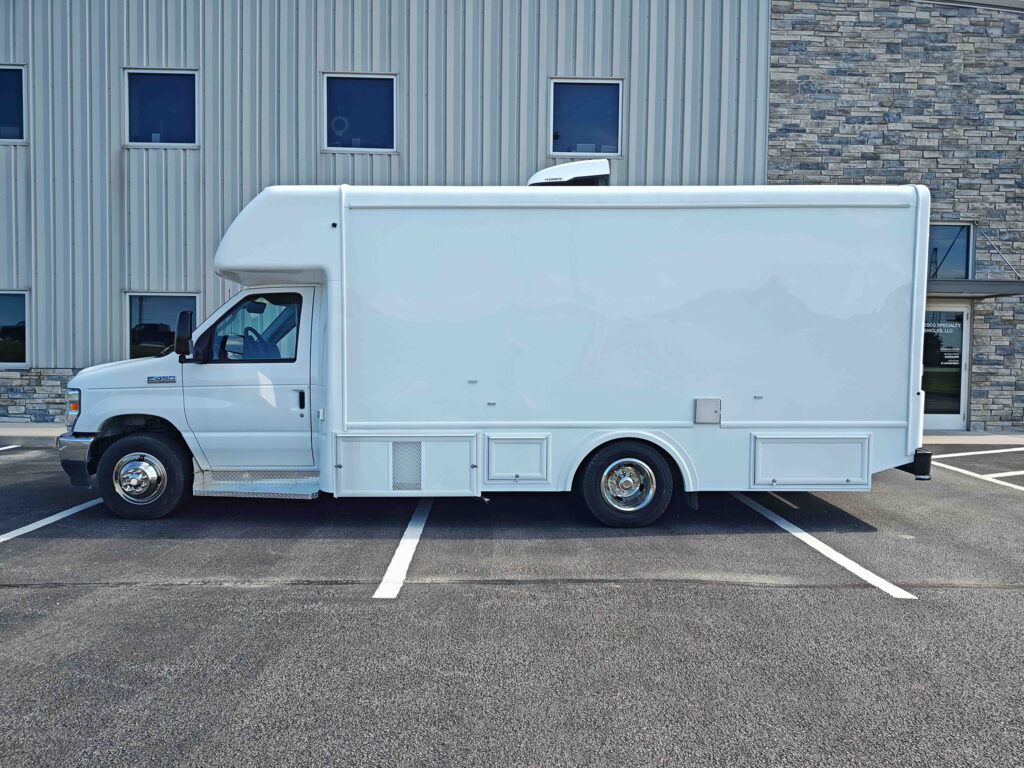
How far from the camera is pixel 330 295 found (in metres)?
6.34

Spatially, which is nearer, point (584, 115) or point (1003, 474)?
point (1003, 474)

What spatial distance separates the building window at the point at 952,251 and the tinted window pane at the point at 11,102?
16.5 meters

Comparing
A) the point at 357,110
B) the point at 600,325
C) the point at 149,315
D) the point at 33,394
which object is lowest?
the point at 33,394

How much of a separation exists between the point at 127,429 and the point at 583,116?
9.52 m

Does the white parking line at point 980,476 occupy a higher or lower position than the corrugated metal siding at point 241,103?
lower

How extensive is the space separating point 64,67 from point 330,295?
1025cm

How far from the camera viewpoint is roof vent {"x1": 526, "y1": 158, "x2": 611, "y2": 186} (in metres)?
6.72

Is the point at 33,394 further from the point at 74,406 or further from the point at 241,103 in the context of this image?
the point at 74,406

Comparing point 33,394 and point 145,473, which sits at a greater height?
point 33,394

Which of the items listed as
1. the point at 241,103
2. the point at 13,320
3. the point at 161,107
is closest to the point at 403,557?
the point at 241,103

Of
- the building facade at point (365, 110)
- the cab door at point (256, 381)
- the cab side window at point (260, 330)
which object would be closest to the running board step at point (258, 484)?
the cab door at point (256, 381)

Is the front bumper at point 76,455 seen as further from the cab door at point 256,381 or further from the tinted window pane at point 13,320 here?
the tinted window pane at point 13,320

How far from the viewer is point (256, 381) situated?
6.71m

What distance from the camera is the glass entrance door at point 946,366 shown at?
13.6 metres
